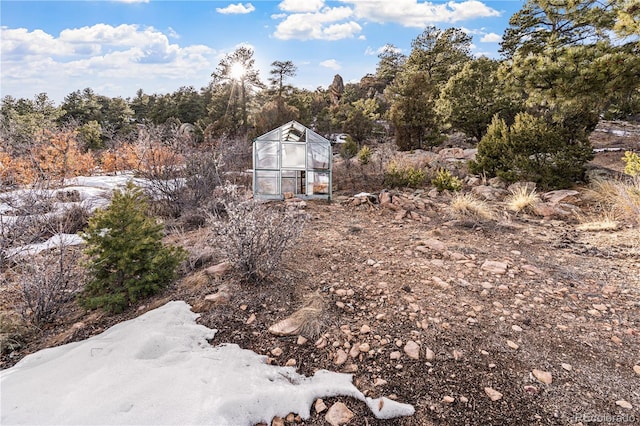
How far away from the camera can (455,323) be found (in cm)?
241

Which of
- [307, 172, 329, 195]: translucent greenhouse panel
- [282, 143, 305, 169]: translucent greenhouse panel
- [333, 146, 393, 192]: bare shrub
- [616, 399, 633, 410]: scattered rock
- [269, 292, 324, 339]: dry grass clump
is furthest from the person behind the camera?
[333, 146, 393, 192]: bare shrub

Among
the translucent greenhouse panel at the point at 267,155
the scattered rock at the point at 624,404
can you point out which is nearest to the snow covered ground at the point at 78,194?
the translucent greenhouse panel at the point at 267,155

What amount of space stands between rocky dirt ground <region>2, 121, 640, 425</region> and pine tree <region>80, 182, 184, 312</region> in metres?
0.18

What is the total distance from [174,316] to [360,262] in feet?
6.24

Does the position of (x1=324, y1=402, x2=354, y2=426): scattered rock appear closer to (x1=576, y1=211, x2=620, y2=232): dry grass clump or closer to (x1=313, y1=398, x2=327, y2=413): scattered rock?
(x1=313, y1=398, x2=327, y2=413): scattered rock

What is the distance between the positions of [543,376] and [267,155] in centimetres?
690

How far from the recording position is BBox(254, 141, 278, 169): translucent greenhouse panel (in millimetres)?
7809

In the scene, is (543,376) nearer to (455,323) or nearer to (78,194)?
(455,323)

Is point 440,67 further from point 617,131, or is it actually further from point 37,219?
point 37,219

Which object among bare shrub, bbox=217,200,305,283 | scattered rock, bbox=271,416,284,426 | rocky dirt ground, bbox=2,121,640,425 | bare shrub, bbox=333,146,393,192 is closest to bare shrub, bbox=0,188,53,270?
rocky dirt ground, bbox=2,121,640,425

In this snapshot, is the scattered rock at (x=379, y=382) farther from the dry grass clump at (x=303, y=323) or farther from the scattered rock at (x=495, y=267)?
the scattered rock at (x=495, y=267)

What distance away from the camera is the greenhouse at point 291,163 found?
7797 millimetres

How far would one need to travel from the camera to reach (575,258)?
3727mm

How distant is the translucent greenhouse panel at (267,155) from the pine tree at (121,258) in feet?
16.1
